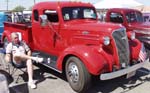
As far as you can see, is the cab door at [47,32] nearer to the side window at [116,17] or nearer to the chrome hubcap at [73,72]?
the chrome hubcap at [73,72]

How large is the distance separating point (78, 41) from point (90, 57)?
0.95m

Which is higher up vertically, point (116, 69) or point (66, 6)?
point (66, 6)

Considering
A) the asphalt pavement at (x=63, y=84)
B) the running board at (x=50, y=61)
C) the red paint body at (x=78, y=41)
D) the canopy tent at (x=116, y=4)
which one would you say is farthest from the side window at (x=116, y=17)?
the canopy tent at (x=116, y=4)

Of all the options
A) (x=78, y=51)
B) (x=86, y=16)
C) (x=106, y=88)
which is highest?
(x=86, y=16)

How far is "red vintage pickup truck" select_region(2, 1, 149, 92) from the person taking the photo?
5.76 m

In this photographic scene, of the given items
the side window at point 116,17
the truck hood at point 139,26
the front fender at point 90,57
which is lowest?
the front fender at point 90,57

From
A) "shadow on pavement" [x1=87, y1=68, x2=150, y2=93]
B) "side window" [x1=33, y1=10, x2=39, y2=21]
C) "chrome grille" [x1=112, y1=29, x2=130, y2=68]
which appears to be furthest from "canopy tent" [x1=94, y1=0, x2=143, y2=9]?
"chrome grille" [x1=112, y1=29, x2=130, y2=68]

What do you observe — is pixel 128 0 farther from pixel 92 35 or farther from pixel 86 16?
pixel 92 35

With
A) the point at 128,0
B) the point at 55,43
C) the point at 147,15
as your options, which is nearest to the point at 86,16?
the point at 55,43

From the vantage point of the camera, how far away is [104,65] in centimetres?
564

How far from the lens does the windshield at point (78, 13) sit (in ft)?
23.2

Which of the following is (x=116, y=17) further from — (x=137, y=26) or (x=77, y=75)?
(x=77, y=75)

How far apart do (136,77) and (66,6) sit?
2.63 metres

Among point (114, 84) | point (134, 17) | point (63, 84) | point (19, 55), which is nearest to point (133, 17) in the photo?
point (134, 17)
